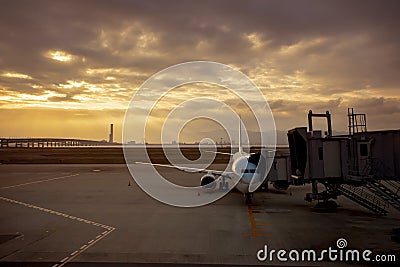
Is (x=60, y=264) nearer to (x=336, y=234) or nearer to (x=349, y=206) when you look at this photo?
(x=336, y=234)

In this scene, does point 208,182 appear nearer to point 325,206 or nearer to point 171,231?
point 325,206

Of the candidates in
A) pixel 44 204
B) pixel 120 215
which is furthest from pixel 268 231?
pixel 44 204

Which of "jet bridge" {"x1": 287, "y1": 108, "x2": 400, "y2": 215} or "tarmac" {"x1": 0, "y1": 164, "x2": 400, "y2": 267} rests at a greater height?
"jet bridge" {"x1": 287, "y1": 108, "x2": 400, "y2": 215}

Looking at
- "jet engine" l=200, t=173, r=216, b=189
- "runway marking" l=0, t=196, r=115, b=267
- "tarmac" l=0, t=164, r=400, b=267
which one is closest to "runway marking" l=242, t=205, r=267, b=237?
"tarmac" l=0, t=164, r=400, b=267

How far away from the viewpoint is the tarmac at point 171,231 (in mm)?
13883

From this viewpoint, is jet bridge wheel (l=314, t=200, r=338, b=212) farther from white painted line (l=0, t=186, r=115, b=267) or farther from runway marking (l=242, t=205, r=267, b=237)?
white painted line (l=0, t=186, r=115, b=267)

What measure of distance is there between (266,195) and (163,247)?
19.4m

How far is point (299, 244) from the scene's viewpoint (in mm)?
15656

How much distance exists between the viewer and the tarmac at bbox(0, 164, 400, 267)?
1388 cm

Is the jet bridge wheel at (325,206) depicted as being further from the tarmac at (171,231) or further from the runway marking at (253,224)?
the runway marking at (253,224)

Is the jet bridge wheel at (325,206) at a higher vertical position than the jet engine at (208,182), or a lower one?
lower

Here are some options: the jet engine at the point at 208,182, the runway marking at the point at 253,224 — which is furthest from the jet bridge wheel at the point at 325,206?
the jet engine at the point at 208,182

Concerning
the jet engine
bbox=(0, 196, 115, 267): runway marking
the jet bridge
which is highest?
the jet bridge

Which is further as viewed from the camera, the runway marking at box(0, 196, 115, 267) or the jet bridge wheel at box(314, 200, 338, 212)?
the jet bridge wheel at box(314, 200, 338, 212)
